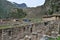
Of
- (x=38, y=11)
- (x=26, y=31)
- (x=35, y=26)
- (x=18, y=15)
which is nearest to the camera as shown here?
(x=26, y=31)

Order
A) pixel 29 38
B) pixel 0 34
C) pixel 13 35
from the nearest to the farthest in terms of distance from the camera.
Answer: pixel 29 38 < pixel 0 34 < pixel 13 35

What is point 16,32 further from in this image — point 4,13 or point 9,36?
point 4,13

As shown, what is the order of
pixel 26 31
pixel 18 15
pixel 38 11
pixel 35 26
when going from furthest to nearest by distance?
1. pixel 38 11
2. pixel 18 15
3. pixel 35 26
4. pixel 26 31

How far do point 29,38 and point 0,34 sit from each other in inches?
54.9

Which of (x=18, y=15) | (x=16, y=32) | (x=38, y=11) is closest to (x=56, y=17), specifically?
(x=16, y=32)

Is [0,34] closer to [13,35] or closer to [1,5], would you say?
[13,35]

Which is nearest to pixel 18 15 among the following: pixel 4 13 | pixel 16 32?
pixel 4 13

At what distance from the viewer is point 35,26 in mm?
11664

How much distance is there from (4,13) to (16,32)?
671 inches

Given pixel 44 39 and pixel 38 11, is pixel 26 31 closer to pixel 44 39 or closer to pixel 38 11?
pixel 44 39

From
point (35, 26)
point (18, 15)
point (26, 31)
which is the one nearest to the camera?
point (26, 31)

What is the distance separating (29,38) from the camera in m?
7.77

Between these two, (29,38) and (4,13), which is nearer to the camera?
(29,38)

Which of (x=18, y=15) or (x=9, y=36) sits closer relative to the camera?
(x=9, y=36)
